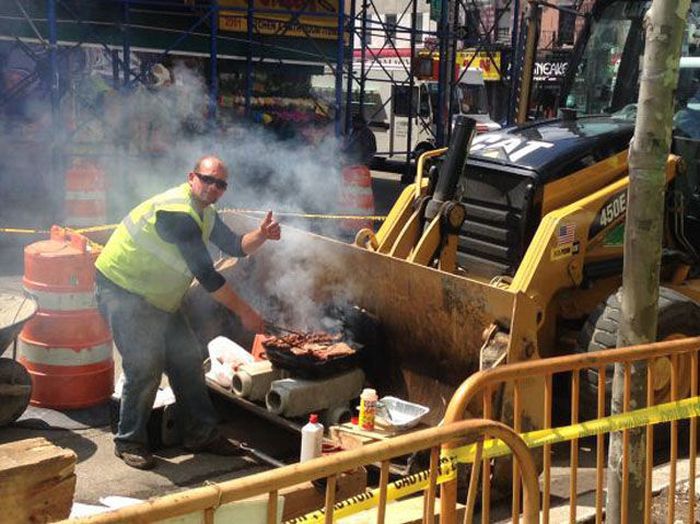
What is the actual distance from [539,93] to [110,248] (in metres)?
4.30

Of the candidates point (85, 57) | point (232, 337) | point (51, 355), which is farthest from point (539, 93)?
point (85, 57)

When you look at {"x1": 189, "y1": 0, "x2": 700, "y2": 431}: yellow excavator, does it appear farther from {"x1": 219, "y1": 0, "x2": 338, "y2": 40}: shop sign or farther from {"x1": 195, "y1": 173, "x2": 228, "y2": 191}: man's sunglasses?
{"x1": 219, "y1": 0, "x2": 338, "y2": 40}: shop sign

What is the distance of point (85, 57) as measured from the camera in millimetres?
15570

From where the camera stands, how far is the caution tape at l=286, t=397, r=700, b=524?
274 centimetres

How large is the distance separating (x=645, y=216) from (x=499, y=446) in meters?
1.00

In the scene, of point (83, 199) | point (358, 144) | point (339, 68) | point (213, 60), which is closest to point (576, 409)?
point (83, 199)

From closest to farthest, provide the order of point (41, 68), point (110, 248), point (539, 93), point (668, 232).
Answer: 1. point (110, 248)
2. point (668, 232)
3. point (539, 93)
4. point (41, 68)

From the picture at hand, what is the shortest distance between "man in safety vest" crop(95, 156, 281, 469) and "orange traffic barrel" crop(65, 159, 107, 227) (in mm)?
5191

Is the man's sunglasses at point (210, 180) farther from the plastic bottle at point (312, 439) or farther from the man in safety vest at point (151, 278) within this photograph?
the plastic bottle at point (312, 439)

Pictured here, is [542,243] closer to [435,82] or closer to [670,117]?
[670,117]

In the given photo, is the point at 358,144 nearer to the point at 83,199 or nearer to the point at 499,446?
the point at 83,199

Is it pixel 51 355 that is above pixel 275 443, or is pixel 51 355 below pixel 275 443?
above


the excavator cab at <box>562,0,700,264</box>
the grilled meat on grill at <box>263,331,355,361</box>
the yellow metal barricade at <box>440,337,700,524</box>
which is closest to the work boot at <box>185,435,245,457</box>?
the grilled meat on grill at <box>263,331,355,361</box>

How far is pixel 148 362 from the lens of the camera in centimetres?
507
